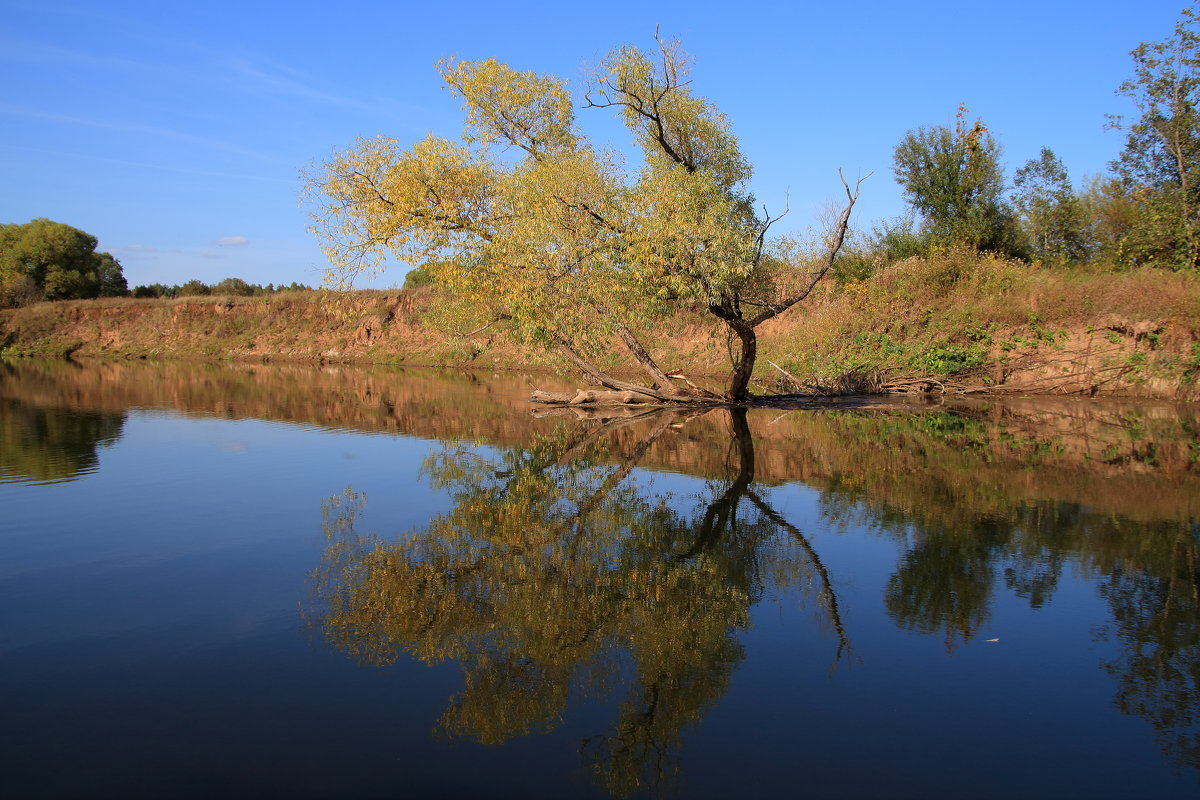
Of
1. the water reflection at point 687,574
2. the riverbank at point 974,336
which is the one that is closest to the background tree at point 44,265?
the riverbank at point 974,336

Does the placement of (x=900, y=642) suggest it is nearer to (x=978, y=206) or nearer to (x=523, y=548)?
(x=523, y=548)

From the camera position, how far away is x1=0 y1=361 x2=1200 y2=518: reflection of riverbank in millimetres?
12406

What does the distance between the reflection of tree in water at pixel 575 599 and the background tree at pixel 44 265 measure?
74.7 metres

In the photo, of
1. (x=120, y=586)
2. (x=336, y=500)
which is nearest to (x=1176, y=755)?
(x=120, y=586)

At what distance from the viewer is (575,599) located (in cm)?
737

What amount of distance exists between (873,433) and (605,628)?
13117 millimetres

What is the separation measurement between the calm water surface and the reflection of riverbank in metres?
0.21

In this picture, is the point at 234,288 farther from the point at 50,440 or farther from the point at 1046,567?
the point at 1046,567

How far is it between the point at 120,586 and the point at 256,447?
9462 mm

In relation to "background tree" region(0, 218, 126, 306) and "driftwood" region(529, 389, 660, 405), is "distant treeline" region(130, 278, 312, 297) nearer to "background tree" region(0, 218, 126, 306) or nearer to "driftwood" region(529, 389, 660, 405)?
"background tree" region(0, 218, 126, 306)

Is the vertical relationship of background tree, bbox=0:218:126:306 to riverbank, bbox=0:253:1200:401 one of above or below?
above

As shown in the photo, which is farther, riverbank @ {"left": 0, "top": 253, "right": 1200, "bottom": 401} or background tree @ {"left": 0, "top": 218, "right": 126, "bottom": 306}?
background tree @ {"left": 0, "top": 218, "right": 126, "bottom": 306}

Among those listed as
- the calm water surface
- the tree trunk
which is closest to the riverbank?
the tree trunk

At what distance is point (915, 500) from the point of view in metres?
11.5
